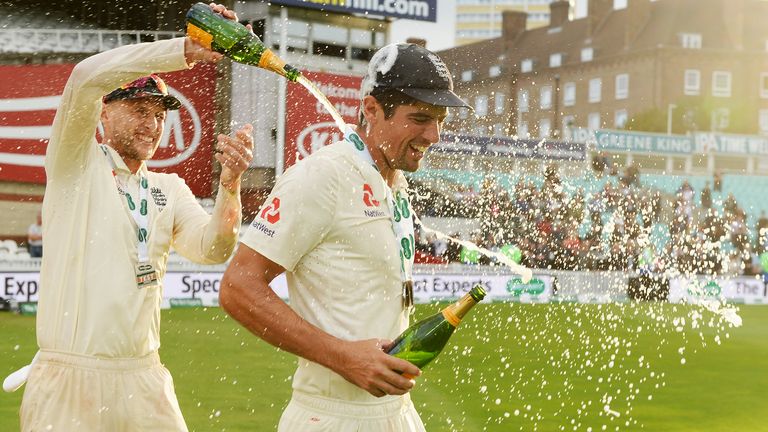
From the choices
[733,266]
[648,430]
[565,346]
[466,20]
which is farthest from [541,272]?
[466,20]

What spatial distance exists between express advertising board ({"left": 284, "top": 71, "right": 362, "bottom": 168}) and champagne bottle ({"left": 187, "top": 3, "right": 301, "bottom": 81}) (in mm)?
23677

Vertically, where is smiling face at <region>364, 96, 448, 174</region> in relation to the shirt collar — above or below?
above

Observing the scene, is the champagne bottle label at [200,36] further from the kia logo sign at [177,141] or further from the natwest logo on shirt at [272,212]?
the kia logo sign at [177,141]

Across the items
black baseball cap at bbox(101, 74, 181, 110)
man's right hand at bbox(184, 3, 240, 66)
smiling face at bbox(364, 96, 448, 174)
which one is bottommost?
smiling face at bbox(364, 96, 448, 174)

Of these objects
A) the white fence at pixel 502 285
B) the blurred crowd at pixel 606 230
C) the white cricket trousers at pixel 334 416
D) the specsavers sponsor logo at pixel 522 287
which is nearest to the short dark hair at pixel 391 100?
the white cricket trousers at pixel 334 416

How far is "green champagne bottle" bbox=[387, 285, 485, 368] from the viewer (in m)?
3.11

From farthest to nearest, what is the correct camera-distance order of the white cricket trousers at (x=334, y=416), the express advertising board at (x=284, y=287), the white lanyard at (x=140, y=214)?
the express advertising board at (x=284, y=287), the white lanyard at (x=140, y=214), the white cricket trousers at (x=334, y=416)

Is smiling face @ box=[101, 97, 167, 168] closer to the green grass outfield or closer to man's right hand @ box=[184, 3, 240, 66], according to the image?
man's right hand @ box=[184, 3, 240, 66]

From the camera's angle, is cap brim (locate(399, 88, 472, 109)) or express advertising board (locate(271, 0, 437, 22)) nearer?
cap brim (locate(399, 88, 472, 109))

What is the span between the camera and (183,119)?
85.7 ft

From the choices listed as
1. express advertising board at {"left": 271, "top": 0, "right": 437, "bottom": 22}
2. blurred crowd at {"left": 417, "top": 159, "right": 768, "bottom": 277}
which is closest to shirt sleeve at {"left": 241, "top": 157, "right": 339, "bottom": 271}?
blurred crowd at {"left": 417, "top": 159, "right": 768, "bottom": 277}

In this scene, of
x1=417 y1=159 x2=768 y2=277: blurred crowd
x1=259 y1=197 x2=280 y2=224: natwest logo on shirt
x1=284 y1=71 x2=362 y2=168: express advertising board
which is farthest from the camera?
x1=284 y1=71 x2=362 y2=168: express advertising board

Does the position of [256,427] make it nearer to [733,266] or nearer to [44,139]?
[44,139]

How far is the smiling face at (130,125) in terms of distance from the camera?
423 centimetres
